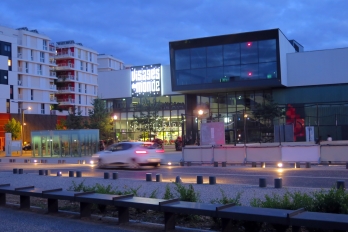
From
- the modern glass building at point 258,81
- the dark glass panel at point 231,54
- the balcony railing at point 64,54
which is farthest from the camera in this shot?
the balcony railing at point 64,54

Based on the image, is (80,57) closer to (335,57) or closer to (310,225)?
(335,57)

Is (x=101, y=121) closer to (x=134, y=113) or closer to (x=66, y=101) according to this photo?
(x=134, y=113)

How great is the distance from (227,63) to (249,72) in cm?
235

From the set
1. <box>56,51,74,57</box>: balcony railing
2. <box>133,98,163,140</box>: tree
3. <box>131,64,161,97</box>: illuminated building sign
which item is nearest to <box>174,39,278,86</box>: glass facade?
<box>133,98,163,140</box>: tree

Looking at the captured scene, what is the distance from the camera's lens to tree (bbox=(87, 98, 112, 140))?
55.5m

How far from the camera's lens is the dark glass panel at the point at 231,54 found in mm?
44156

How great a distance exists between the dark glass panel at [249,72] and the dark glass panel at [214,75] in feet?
6.88

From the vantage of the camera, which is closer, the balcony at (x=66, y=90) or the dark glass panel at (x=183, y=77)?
the dark glass panel at (x=183, y=77)

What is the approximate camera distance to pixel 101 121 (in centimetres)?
5550

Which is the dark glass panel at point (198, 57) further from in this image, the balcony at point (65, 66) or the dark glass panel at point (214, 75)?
the balcony at point (65, 66)

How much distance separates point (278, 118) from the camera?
1743 inches

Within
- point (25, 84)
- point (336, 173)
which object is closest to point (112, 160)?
point (336, 173)

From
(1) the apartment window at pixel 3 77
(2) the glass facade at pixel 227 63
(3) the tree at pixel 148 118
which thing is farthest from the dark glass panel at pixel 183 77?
(1) the apartment window at pixel 3 77

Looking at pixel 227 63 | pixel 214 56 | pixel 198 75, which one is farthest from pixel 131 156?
pixel 214 56
